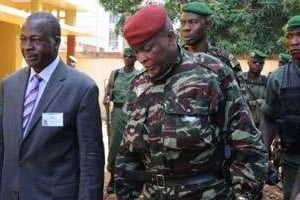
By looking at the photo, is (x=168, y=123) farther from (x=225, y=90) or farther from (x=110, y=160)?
(x=110, y=160)

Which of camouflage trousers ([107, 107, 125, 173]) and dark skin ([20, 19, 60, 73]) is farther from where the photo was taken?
camouflage trousers ([107, 107, 125, 173])

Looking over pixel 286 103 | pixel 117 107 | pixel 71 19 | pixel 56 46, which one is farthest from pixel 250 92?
pixel 71 19

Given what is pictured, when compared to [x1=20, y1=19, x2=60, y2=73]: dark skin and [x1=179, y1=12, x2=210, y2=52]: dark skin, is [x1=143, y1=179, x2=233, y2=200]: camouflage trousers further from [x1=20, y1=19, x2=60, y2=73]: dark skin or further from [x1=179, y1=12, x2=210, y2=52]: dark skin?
[x1=179, y1=12, x2=210, y2=52]: dark skin

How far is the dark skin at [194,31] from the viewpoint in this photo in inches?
193

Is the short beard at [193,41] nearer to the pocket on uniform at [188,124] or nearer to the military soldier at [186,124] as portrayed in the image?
the military soldier at [186,124]

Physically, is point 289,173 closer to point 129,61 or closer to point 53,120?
point 53,120

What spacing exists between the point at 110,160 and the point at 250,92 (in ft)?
7.41

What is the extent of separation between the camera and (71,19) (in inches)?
848

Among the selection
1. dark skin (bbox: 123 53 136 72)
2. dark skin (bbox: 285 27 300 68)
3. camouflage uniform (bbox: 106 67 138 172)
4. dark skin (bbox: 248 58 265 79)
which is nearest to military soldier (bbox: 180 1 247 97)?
dark skin (bbox: 285 27 300 68)

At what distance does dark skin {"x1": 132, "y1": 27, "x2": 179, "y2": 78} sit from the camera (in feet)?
9.23

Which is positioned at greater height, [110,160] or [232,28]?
[232,28]

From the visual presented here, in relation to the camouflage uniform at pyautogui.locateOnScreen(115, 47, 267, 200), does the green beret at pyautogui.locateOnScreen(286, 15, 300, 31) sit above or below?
above

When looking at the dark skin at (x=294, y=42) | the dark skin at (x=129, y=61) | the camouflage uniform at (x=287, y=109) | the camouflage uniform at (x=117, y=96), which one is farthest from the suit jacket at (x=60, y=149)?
the dark skin at (x=129, y=61)

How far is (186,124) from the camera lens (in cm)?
287
